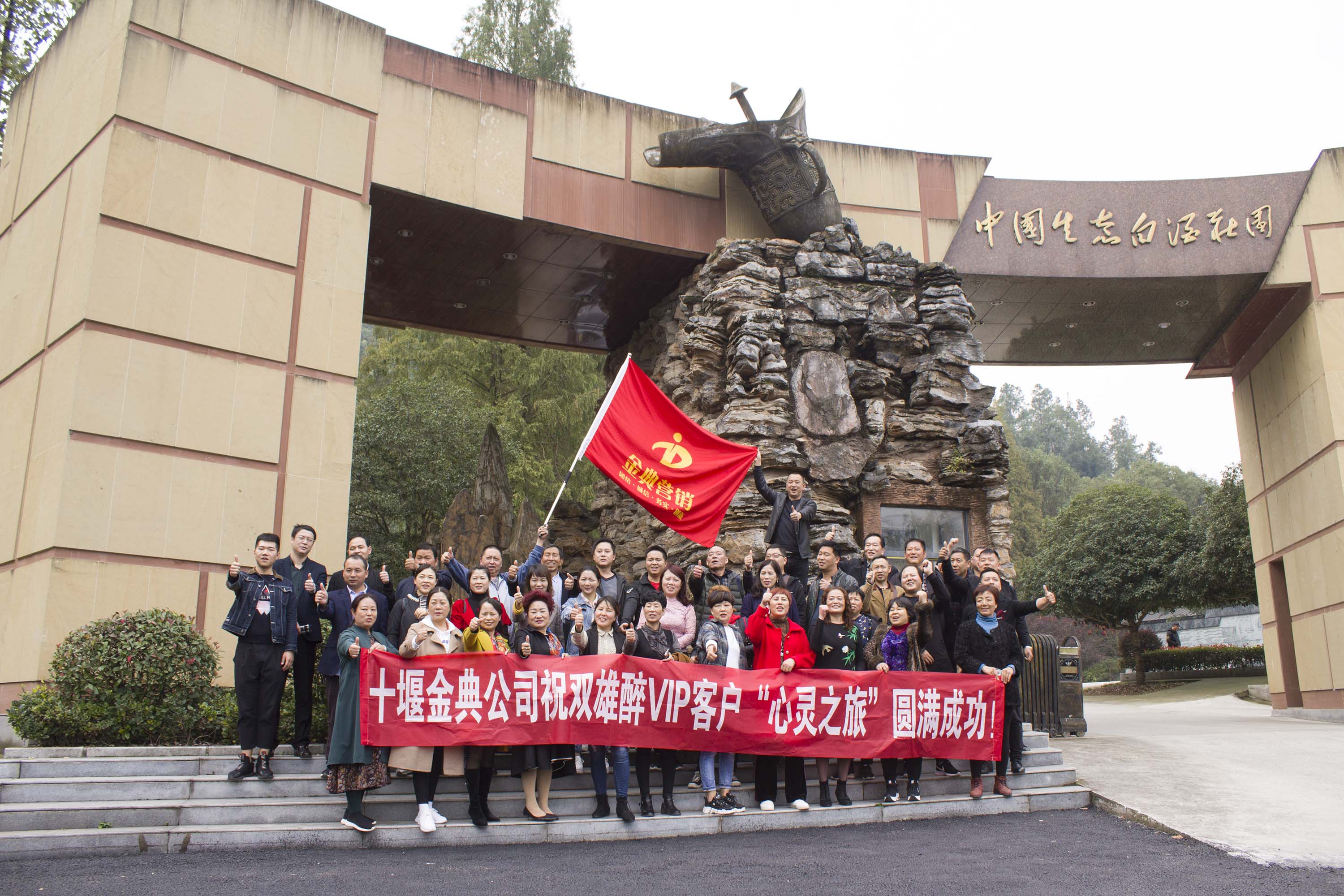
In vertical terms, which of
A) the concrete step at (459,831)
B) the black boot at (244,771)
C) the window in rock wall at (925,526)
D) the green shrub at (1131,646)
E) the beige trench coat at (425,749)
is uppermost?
the window in rock wall at (925,526)

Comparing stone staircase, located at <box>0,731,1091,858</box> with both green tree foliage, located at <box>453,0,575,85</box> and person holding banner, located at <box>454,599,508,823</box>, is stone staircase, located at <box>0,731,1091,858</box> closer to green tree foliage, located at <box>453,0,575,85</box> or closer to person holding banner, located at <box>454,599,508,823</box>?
person holding banner, located at <box>454,599,508,823</box>

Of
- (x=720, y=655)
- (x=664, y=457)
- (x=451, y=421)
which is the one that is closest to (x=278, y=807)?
(x=720, y=655)

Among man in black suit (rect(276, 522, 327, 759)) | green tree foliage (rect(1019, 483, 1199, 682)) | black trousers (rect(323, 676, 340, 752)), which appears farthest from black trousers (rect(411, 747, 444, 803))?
green tree foliage (rect(1019, 483, 1199, 682))

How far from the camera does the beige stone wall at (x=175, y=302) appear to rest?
9688 mm

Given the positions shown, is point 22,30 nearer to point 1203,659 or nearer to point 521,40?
point 521,40

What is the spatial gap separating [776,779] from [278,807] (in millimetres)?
3496

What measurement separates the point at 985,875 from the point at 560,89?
11691mm

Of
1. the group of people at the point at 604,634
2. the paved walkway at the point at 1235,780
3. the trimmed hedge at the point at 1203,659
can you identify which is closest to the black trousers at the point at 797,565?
the group of people at the point at 604,634

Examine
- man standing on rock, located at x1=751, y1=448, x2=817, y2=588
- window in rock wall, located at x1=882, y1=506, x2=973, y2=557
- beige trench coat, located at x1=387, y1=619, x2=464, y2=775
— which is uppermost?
window in rock wall, located at x1=882, y1=506, x2=973, y2=557

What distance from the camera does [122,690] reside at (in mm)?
7652

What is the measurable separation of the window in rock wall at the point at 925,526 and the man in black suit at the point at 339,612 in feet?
25.4

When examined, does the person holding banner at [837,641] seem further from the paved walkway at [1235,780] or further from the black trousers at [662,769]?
the paved walkway at [1235,780]

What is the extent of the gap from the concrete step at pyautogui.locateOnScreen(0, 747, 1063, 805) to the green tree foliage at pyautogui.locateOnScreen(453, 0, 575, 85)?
833 inches

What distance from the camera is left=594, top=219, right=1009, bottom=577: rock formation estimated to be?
12984 mm
